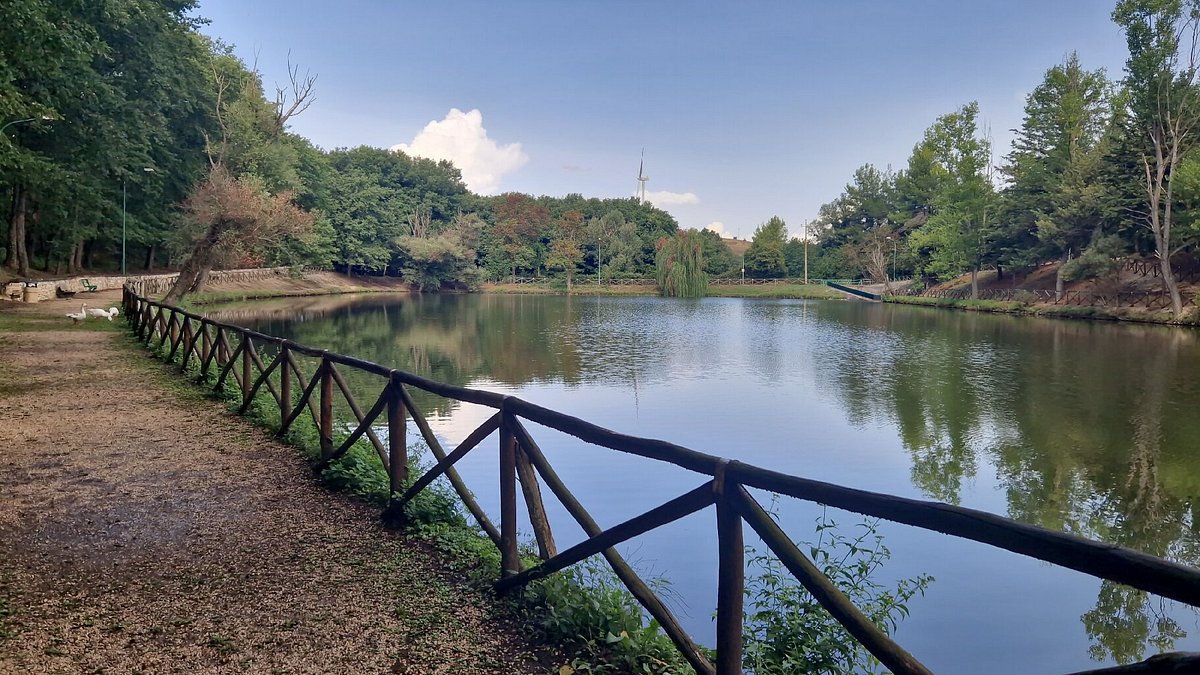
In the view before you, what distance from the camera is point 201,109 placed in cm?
4181

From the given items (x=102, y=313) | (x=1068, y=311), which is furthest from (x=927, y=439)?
(x=1068, y=311)

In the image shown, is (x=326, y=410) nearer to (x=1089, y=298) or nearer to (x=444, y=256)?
(x=1089, y=298)

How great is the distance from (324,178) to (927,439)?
2565 inches

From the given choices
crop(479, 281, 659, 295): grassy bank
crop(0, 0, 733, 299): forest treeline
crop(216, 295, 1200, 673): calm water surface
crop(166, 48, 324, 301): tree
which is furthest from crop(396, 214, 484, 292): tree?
crop(216, 295, 1200, 673): calm water surface

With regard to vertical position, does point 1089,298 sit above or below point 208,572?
above

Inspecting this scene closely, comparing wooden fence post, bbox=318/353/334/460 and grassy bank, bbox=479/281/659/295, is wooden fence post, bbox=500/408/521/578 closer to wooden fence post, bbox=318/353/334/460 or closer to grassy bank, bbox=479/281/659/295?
wooden fence post, bbox=318/353/334/460

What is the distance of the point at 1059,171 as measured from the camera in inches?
1949

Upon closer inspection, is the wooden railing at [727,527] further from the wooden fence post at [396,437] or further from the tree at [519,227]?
the tree at [519,227]

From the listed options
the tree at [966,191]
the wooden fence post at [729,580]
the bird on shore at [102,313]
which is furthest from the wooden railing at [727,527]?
the tree at [966,191]

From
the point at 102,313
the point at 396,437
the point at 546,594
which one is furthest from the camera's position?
the point at 102,313

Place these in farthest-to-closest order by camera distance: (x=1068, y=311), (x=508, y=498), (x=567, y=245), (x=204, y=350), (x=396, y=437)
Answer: (x=567, y=245), (x=1068, y=311), (x=204, y=350), (x=396, y=437), (x=508, y=498)

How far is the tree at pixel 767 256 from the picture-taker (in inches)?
3565

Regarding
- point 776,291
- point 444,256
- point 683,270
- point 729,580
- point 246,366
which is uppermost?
point 444,256

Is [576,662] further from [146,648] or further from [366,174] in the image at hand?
[366,174]
